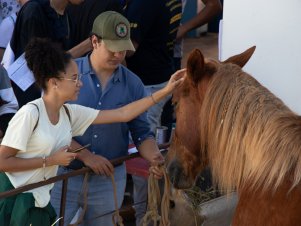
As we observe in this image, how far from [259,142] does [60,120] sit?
106 centimetres

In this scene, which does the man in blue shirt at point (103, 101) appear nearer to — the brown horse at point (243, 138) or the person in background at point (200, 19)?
the brown horse at point (243, 138)

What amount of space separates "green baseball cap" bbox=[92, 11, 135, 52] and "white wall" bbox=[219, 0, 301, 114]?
108 centimetres

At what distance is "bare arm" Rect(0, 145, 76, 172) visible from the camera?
108 inches

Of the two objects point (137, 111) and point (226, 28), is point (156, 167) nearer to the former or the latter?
point (137, 111)

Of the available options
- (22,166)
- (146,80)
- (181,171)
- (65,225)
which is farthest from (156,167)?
(146,80)

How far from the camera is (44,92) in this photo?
9.73 ft

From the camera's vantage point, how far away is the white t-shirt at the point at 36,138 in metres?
2.75

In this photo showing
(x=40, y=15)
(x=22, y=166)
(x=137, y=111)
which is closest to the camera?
(x=22, y=166)

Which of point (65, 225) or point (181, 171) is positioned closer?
point (181, 171)

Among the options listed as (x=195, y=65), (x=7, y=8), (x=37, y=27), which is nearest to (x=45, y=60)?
(x=195, y=65)

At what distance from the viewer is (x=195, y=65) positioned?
8.95 feet

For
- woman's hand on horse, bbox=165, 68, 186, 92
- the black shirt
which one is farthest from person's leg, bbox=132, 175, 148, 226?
woman's hand on horse, bbox=165, 68, 186, 92

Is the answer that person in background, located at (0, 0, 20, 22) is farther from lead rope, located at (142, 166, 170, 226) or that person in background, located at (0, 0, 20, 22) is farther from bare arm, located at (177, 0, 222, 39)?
lead rope, located at (142, 166, 170, 226)

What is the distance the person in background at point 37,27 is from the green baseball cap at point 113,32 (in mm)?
744
